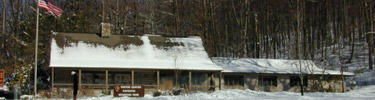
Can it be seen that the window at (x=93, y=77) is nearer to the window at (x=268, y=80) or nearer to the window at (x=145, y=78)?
the window at (x=145, y=78)

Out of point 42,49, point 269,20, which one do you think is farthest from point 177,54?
point 269,20

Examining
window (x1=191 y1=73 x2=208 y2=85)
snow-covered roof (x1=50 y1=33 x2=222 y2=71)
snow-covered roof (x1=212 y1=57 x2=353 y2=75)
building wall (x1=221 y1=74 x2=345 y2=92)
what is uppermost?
snow-covered roof (x1=50 y1=33 x2=222 y2=71)

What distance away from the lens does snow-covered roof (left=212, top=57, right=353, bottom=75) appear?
34031mm

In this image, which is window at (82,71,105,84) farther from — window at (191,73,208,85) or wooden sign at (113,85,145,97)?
wooden sign at (113,85,145,97)

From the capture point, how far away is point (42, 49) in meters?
39.9

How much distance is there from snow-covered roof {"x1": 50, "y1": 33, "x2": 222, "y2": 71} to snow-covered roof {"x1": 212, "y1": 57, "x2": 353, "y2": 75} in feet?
8.85

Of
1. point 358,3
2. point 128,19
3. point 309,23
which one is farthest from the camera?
point 309,23

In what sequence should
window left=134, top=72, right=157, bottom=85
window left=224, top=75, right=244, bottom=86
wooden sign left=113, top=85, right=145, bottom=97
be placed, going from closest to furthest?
wooden sign left=113, top=85, right=145, bottom=97
window left=134, top=72, right=157, bottom=85
window left=224, top=75, right=244, bottom=86

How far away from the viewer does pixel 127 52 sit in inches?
1272

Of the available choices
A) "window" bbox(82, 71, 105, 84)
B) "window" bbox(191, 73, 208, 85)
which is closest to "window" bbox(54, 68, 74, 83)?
"window" bbox(82, 71, 105, 84)

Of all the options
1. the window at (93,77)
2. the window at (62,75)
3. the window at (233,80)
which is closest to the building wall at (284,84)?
the window at (233,80)

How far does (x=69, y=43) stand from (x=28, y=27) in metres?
10.2

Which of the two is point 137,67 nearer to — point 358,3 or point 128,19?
point 128,19

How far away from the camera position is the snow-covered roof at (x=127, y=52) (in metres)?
30.1
